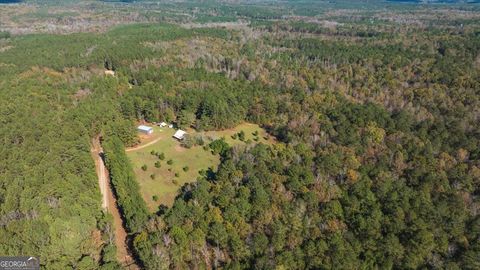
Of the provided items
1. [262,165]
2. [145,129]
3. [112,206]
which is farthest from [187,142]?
[112,206]

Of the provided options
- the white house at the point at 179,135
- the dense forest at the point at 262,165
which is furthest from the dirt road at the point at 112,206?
the white house at the point at 179,135

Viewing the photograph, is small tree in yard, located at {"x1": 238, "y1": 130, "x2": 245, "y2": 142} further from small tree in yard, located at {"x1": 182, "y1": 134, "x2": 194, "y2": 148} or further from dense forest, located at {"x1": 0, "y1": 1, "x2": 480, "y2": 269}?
small tree in yard, located at {"x1": 182, "y1": 134, "x2": 194, "y2": 148}

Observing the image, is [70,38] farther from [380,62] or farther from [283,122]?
[380,62]

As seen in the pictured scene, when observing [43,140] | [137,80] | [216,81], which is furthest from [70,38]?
[43,140]

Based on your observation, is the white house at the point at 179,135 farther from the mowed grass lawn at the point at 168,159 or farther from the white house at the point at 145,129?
the white house at the point at 145,129

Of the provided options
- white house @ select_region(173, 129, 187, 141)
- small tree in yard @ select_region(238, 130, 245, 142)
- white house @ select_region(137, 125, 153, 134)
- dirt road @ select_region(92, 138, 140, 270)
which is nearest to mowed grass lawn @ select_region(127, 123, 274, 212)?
small tree in yard @ select_region(238, 130, 245, 142)

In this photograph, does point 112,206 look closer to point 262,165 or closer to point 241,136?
point 262,165
